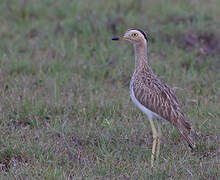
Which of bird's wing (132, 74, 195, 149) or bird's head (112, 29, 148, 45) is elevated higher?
bird's head (112, 29, 148, 45)

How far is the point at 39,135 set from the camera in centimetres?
604

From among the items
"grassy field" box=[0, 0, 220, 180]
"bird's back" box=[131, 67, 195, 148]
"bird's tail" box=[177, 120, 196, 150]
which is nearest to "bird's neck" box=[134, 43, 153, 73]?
"bird's back" box=[131, 67, 195, 148]

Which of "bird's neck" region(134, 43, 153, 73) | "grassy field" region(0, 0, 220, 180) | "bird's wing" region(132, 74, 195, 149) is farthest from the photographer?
"bird's neck" region(134, 43, 153, 73)

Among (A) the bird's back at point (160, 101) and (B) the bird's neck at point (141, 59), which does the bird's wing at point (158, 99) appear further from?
(B) the bird's neck at point (141, 59)

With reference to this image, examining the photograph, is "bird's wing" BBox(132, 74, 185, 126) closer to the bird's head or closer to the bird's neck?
the bird's neck

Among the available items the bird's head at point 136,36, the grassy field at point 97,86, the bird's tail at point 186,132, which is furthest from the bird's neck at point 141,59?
the bird's tail at point 186,132

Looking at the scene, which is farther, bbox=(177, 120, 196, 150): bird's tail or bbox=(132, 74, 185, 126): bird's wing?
bbox=(132, 74, 185, 126): bird's wing

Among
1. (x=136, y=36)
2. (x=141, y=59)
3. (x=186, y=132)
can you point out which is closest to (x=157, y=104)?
(x=186, y=132)

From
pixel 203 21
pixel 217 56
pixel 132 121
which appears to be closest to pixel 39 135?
pixel 132 121

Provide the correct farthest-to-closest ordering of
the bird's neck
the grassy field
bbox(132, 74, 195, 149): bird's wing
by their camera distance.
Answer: the bird's neck < bbox(132, 74, 195, 149): bird's wing < the grassy field

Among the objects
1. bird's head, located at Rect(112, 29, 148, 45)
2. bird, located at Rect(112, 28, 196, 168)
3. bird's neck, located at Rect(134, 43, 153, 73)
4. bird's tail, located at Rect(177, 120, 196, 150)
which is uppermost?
bird's head, located at Rect(112, 29, 148, 45)

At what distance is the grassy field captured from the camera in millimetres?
5387

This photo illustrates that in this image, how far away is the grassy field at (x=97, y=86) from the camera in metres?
5.39

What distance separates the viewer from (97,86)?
24.7ft
